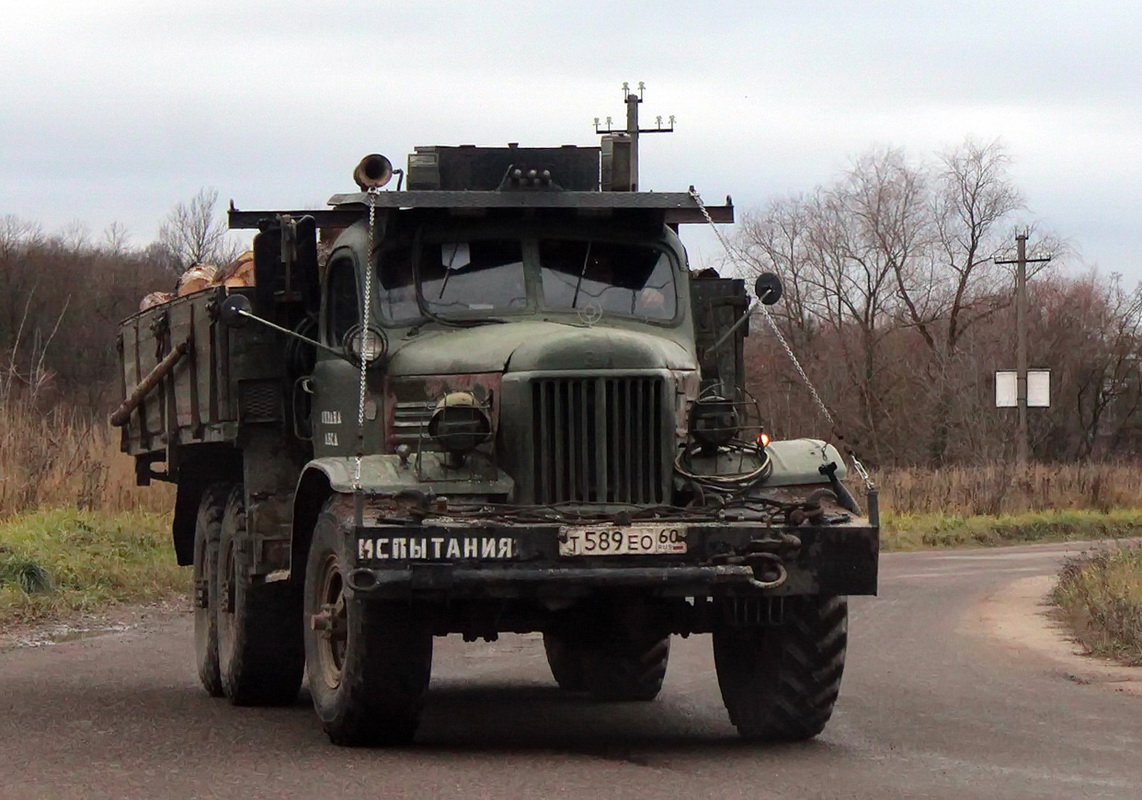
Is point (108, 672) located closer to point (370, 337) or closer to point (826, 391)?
point (370, 337)

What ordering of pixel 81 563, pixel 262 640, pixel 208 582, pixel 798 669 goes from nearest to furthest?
pixel 798 669, pixel 262 640, pixel 208 582, pixel 81 563

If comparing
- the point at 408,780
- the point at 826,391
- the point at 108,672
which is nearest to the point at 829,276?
the point at 826,391

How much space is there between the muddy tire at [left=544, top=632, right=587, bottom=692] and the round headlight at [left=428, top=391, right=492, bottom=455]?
→ 323 centimetres

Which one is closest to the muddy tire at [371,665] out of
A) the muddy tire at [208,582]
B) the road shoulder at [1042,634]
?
the muddy tire at [208,582]

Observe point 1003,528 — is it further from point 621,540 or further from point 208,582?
point 621,540

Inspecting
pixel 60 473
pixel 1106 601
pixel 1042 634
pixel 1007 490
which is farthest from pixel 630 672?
pixel 1007 490

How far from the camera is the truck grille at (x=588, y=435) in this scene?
30.7ft

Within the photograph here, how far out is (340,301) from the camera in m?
11.0

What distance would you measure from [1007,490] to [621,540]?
34271 mm

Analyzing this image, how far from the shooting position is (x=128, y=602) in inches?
731

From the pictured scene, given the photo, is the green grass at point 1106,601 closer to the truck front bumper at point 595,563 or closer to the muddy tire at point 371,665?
the truck front bumper at point 595,563

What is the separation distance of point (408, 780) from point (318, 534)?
176 centimetres

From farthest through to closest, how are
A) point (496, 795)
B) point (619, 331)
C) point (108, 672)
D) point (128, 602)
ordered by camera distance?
point (128, 602) → point (108, 672) → point (619, 331) → point (496, 795)

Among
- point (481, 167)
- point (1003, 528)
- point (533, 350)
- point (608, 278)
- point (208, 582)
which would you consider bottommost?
point (1003, 528)
